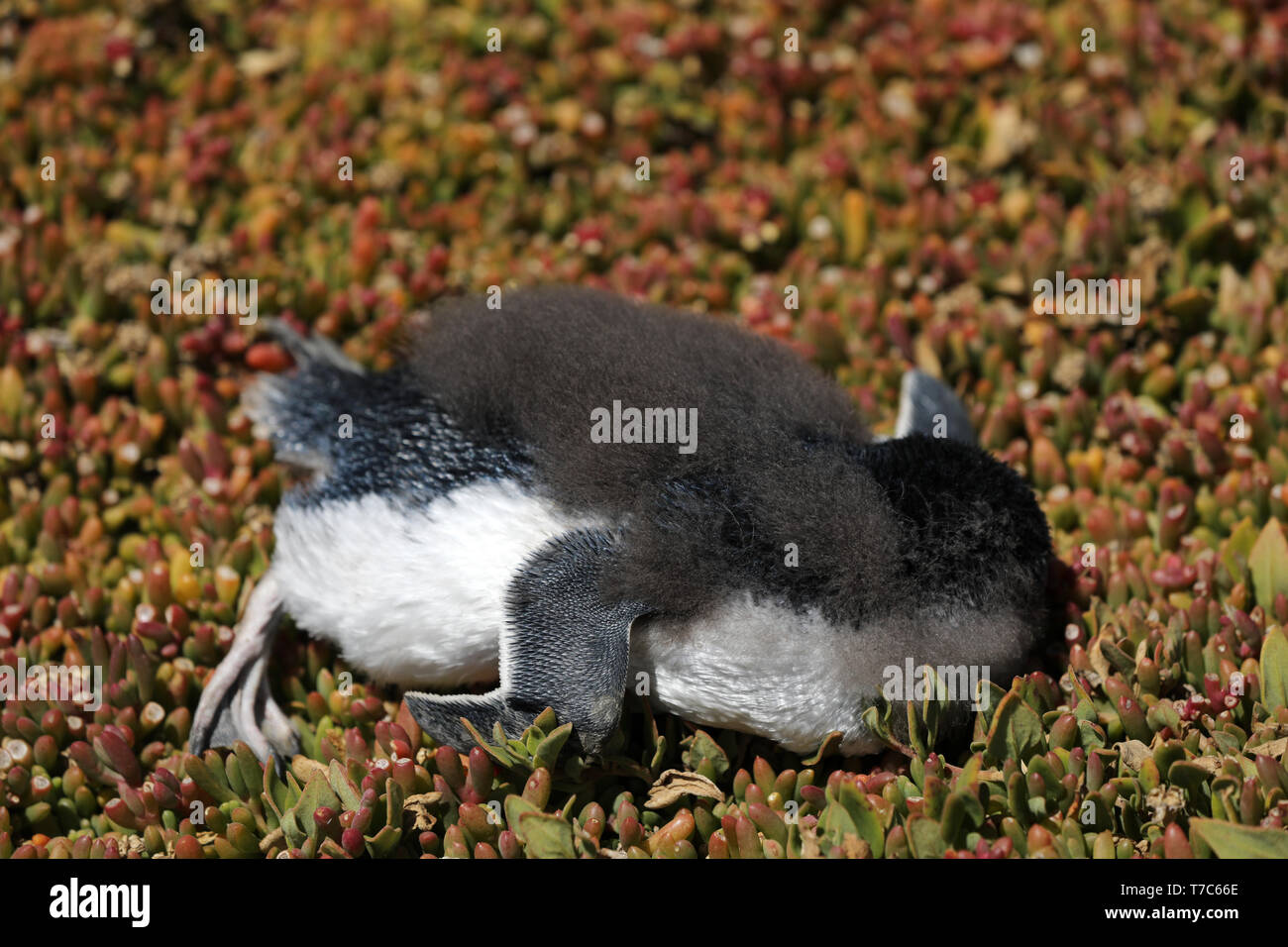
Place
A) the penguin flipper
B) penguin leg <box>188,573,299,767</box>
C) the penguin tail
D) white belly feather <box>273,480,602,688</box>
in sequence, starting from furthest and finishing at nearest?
the penguin flipper < the penguin tail < penguin leg <box>188,573,299,767</box> < white belly feather <box>273,480,602,688</box>

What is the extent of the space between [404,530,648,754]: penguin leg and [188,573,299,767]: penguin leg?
758 mm

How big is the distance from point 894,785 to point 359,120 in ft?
12.1

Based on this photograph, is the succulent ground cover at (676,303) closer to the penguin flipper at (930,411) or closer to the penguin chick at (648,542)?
the penguin chick at (648,542)

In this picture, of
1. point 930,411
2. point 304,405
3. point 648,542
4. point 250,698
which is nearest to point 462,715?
point 648,542

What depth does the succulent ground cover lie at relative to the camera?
2803 millimetres

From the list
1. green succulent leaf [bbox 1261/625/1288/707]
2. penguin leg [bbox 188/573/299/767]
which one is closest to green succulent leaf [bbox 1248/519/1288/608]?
green succulent leaf [bbox 1261/625/1288/707]

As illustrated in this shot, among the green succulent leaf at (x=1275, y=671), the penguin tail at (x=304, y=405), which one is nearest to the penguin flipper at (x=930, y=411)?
the green succulent leaf at (x=1275, y=671)

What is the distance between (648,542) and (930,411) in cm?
123

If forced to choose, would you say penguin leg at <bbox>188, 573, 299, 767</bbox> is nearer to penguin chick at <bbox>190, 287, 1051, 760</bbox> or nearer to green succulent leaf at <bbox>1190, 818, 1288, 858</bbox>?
penguin chick at <bbox>190, 287, 1051, 760</bbox>

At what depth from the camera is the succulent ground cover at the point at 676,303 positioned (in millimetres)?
2803

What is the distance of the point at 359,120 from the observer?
514cm

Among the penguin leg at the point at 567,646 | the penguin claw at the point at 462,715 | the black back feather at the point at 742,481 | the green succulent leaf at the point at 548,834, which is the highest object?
the black back feather at the point at 742,481

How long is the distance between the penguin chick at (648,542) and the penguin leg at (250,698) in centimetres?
4
